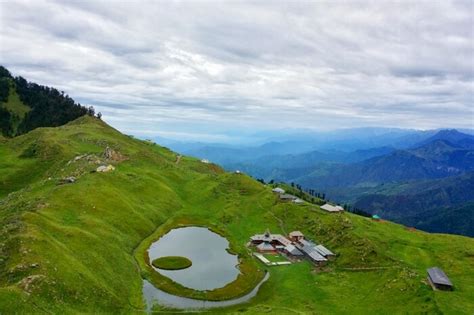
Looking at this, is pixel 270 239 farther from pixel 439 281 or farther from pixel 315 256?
pixel 439 281

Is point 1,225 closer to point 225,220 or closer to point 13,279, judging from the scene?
point 13,279

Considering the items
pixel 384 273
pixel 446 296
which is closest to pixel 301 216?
pixel 384 273

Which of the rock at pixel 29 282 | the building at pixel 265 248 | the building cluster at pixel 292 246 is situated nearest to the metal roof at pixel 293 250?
the building cluster at pixel 292 246

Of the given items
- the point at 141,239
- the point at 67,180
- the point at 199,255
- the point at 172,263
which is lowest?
the point at 199,255

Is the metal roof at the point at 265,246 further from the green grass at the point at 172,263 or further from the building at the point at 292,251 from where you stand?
the green grass at the point at 172,263

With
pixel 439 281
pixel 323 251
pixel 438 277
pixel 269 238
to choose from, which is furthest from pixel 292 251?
pixel 439 281

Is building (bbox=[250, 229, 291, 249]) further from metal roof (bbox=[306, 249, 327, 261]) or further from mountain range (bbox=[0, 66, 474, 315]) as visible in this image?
metal roof (bbox=[306, 249, 327, 261])
